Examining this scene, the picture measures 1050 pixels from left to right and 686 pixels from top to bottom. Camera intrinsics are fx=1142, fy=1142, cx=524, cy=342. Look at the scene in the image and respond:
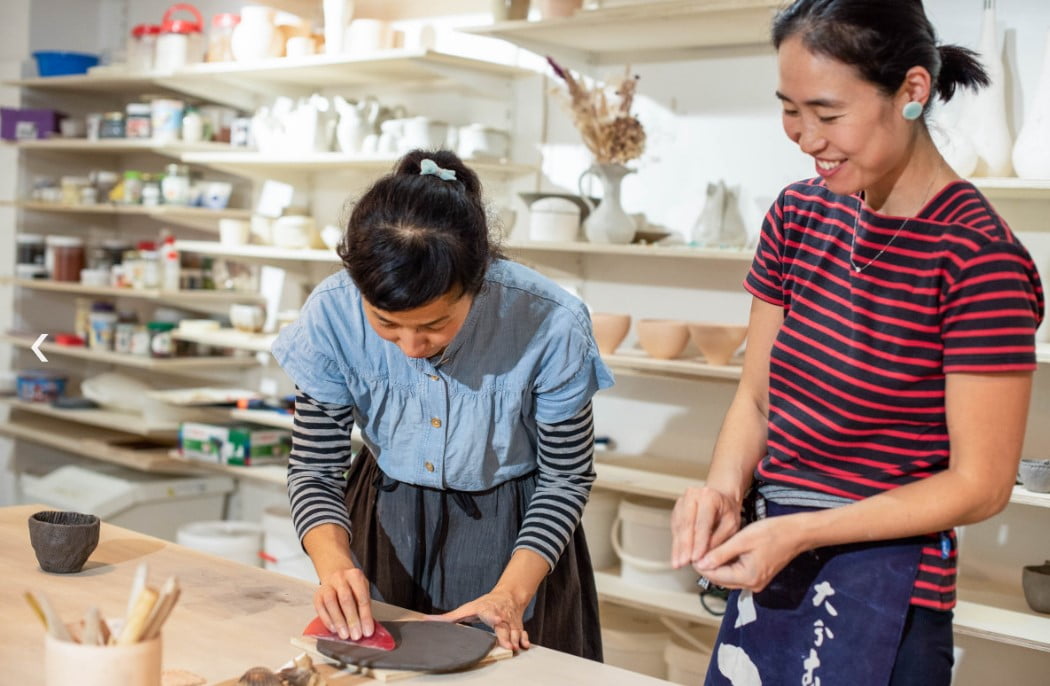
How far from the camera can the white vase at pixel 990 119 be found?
8.54ft

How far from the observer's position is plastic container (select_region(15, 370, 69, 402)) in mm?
4703

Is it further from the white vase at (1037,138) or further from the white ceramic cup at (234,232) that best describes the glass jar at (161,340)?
the white vase at (1037,138)

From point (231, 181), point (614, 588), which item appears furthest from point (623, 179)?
point (231, 181)

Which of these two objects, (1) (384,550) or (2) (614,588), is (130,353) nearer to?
(2) (614,588)

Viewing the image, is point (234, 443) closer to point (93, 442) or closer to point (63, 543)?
point (93, 442)

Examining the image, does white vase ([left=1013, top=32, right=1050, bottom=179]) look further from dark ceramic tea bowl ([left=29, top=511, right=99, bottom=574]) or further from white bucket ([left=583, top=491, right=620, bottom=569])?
dark ceramic tea bowl ([left=29, top=511, right=99, bottom=574])

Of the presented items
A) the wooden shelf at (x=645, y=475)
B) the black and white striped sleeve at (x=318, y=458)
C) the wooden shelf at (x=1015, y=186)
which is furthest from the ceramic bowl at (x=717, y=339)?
the black and white striped sleeve at (x=318, y=458)

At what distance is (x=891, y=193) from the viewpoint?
1.29 meters

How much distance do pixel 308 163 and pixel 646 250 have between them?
4.57ft

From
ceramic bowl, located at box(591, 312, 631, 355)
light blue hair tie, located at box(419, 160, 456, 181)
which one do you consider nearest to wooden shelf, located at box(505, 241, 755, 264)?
ceramic bowl, located at box(591, 312, 631, 355)

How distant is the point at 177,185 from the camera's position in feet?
13.7

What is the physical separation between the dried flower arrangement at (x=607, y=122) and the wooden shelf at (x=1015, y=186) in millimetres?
906

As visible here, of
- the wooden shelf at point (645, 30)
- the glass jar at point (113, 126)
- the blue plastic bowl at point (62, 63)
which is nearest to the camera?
the wooden shelf at point (645, 30)

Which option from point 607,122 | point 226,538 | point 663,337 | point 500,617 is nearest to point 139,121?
point 226,538
